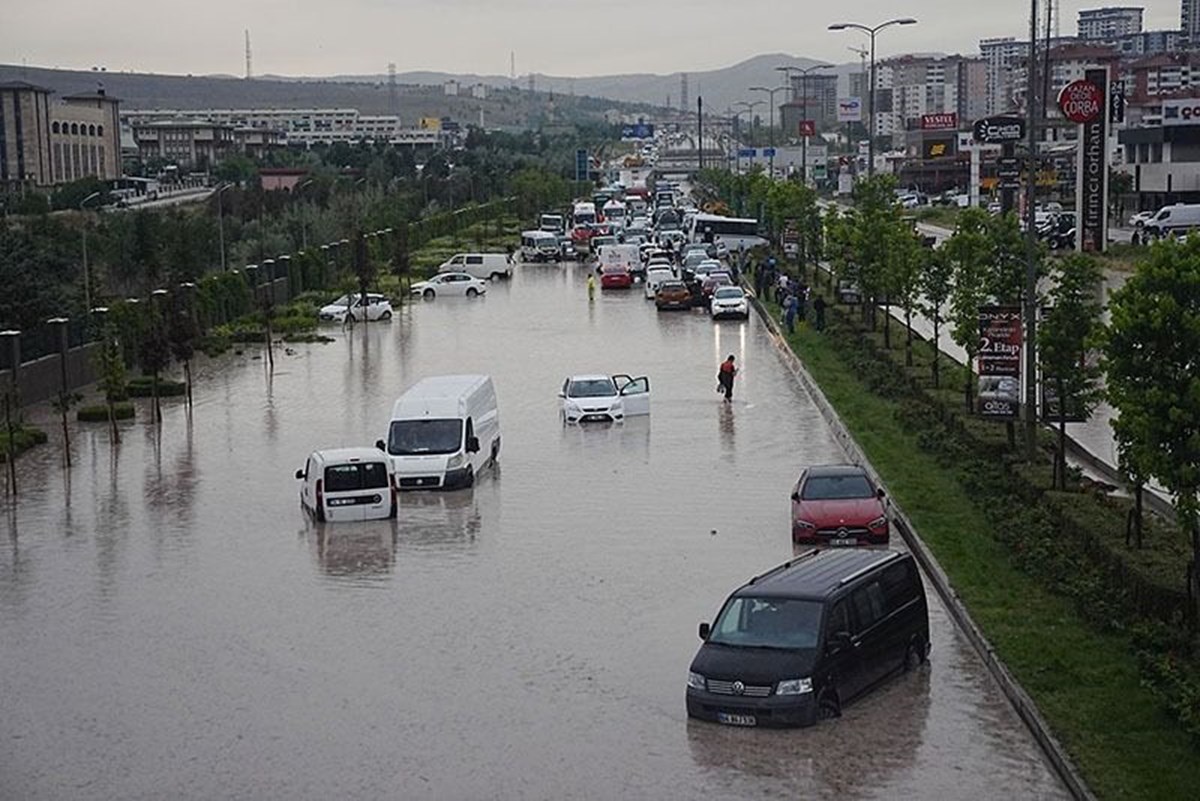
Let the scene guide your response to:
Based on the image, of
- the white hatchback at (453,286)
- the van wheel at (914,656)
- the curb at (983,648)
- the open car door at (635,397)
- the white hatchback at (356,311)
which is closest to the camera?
the curb at (983,648)

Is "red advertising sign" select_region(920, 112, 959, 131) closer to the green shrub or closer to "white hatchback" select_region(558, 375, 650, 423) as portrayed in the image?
"white hatchback" select_region(558, 375, 650, 423)

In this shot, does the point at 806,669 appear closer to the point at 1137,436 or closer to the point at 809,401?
the point at 1137,436

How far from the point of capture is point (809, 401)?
38.8 m

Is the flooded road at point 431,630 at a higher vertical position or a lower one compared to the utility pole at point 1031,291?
lower

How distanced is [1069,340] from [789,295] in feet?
90.5

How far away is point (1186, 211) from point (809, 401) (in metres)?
46.1

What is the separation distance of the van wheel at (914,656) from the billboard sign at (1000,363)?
10404 millimetres

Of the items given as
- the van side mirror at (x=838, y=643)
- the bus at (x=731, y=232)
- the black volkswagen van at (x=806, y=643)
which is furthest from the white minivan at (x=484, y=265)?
the van side mirror at (x=838, y=643)

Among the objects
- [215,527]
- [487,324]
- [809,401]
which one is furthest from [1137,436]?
[487,324]

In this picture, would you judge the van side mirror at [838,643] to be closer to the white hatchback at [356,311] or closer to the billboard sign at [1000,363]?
the billboard sign at [1000,363]

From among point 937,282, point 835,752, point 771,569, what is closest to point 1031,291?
point 771,569

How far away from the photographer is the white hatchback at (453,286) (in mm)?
67750

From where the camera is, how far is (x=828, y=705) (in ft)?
54.5

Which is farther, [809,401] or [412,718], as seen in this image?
[809,401]
